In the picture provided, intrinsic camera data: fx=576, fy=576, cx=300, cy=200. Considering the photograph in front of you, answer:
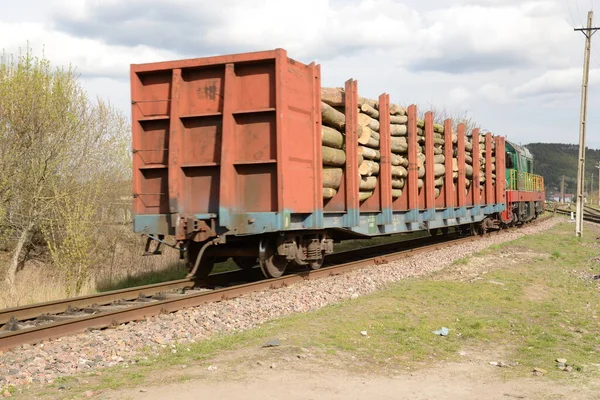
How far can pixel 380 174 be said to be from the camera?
12430 mm

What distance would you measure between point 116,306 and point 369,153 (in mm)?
6154

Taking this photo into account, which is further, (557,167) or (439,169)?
(557,167)

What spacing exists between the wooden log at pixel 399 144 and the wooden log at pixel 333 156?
270 cm

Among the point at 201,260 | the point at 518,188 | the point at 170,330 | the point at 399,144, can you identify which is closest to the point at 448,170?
the point at 399,144

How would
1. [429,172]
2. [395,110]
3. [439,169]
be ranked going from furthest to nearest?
[439,169]
[429,172]
[395,110]

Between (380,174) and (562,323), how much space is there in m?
5.57

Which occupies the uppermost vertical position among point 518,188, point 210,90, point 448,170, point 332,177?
point 210,90

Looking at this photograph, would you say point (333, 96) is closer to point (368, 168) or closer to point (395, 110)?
point (368, 168)

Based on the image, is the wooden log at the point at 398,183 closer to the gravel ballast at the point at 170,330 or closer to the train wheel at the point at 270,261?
the gravel ballast at the point at 170,330

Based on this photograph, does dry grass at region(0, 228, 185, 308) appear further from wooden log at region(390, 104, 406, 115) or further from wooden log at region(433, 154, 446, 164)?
wooden log at region(433, 154, 446, 164)

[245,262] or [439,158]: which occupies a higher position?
[439,158]

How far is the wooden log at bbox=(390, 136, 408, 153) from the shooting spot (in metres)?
13.4

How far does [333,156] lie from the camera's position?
10.6 metres

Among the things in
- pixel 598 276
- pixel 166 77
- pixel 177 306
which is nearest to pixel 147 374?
pixel 177 306
